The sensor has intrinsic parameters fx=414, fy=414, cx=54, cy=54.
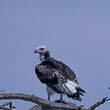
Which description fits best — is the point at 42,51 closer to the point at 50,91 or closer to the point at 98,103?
the point at 50,91

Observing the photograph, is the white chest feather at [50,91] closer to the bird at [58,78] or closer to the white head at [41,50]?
the bird at [58,78]

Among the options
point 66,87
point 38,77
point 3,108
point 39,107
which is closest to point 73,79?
point 66,87

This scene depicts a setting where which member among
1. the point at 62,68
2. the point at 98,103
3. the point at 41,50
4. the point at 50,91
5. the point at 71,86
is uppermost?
the point at 41,50

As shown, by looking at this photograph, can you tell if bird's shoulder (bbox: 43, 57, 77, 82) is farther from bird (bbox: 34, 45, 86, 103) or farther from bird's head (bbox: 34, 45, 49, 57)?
bird's head (bbox: 34, 45, 49, 57)

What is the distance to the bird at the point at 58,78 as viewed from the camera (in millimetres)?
13883

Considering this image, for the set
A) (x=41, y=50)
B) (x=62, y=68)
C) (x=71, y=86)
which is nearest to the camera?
(x=71, y=86)

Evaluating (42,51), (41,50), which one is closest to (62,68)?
(42,51)

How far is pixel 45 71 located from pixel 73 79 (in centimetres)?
136

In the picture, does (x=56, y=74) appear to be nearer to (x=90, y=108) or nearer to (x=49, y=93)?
(x=49, y=93)

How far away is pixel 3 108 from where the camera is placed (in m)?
8.81

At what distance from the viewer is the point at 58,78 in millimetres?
14875

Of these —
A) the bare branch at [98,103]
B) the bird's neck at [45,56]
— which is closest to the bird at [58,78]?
the bird's neck at [45,56]

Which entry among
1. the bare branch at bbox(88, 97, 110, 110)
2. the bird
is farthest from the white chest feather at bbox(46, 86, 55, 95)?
the bare branch at bbox(88, 97, 110, 110)

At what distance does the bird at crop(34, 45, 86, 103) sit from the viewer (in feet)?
45.5
